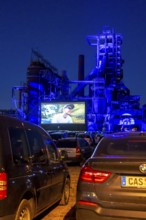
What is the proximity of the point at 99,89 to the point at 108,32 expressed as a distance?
1505 centimetres

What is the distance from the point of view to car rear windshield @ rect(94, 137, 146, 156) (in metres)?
6.18

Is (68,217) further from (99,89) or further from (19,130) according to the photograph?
(99,89)

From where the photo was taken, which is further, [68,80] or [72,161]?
[68,80]

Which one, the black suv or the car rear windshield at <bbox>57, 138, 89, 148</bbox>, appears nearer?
the black suv

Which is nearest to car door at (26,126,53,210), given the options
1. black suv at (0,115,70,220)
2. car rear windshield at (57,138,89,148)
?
black suv at (0,115,70,220)

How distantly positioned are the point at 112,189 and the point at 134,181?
1.02 feet

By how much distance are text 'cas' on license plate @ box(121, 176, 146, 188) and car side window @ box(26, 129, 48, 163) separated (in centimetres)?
174

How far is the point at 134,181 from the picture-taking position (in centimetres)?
520

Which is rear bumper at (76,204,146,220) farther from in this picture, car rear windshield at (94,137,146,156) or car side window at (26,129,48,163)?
car side window at (26,129,48,163)

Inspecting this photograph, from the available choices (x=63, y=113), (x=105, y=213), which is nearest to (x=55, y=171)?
(x=105, y=213)

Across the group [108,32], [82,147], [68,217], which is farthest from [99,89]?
[68,217]

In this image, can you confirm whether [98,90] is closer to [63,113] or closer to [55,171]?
[63,113]

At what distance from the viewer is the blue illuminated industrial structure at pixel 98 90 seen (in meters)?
67.6

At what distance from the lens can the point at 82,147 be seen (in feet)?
70.4
